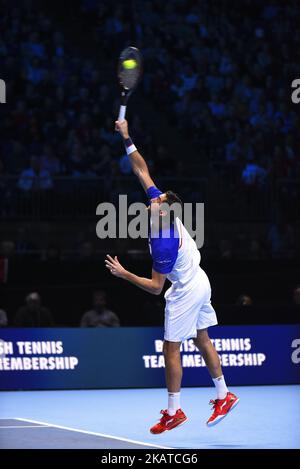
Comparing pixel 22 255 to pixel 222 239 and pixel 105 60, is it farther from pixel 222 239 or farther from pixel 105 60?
pixel 105 60

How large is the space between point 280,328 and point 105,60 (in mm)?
9827

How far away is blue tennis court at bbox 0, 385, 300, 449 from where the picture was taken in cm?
1233

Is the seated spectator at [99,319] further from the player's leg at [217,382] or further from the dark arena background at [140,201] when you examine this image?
the player's leg at [217,382]

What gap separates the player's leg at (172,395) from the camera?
1275 centimetres

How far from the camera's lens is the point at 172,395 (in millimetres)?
12820

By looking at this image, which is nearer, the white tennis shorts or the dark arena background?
the white tennis shorts

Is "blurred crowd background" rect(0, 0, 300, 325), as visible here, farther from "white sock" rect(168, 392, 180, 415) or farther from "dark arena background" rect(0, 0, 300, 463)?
"white sock" rect(168, 392, 180, 415)

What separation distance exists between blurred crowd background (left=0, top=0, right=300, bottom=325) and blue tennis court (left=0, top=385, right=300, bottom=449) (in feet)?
8.89

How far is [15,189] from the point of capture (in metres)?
21.9

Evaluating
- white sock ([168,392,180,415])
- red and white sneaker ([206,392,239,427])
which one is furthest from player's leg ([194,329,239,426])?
white sock ([168,392,180,415])

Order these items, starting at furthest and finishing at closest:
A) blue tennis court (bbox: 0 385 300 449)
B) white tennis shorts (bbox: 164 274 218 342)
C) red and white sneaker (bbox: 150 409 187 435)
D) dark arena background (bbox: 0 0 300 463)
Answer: dark arena background (bbox: 0 0 300 463)
white tennis shorts (bbox: 164 274 218 342)
red and white sneaker (bbox: 150 409 187 435)
blue tennis court (bbox: 0 385 300 449)

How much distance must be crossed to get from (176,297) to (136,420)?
259cm

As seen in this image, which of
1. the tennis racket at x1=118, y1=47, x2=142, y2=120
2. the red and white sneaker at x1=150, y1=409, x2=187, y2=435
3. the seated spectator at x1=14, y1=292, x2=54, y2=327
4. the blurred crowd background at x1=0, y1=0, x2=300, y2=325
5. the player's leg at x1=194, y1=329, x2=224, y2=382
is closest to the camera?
the red and white sneaker at x1=150, y1=409, x2=187, y2=435
